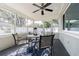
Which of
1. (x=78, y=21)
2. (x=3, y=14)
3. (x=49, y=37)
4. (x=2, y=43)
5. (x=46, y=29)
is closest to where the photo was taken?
(x=78, y=21)

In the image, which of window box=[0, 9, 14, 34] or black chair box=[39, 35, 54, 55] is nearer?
black chair box=[39, 35, 54, 55]

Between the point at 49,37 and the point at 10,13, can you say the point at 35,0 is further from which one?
the point at 10,13

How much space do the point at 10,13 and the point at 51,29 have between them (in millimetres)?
5195

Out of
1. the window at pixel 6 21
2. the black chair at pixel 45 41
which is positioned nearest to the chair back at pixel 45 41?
the black chair at pixel 45 41

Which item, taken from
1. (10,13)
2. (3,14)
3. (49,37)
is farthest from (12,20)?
(49,37)

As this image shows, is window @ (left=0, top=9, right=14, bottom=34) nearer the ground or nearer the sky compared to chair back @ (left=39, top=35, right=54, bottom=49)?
nearer the sky

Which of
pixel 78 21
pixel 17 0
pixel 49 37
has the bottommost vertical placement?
pixel 49 37

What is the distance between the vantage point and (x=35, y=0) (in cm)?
261

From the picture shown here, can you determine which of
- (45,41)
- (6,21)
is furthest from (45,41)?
(6,21)

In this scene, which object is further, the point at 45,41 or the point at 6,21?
the point at 6,21

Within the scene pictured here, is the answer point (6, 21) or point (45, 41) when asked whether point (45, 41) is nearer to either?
point (45, 41)

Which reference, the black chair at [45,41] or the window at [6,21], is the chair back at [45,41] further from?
the window at [6,21]

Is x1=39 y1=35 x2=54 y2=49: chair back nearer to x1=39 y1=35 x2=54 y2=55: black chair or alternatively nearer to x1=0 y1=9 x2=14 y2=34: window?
x1=39 y1=35 x2=54 y2=55: black chair

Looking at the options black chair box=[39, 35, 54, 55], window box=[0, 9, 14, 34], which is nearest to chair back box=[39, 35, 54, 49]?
black chair box=[39, 35, 54, 55]
